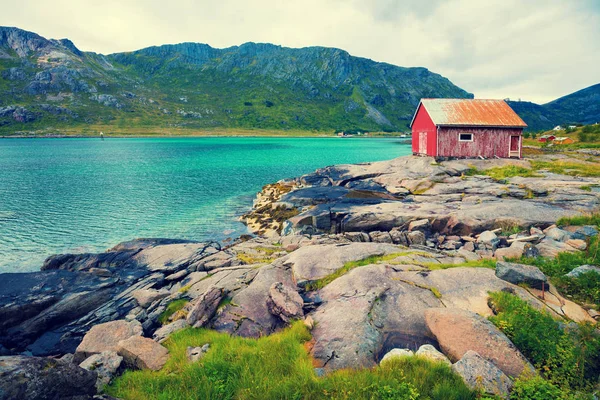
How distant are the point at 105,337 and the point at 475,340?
11393 millimetres

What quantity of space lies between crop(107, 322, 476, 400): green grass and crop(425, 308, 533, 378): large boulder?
1294 millimetres

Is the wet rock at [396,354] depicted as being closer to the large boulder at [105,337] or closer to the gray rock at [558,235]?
the large boulder at [105,337]

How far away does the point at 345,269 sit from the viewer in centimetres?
1398

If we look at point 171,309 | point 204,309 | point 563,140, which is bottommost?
point 171,309

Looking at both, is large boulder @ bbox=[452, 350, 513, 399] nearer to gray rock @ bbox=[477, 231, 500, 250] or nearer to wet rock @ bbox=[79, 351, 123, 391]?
wet rock @ bbox=[79, 351, 123, 391]

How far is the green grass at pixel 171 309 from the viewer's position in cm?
1253

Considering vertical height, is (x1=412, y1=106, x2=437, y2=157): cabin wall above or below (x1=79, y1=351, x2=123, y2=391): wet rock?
above

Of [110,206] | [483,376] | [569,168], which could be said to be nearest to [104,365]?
[483,376]

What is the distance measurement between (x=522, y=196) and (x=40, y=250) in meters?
41.5

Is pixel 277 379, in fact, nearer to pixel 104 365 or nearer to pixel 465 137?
pixel 104 365

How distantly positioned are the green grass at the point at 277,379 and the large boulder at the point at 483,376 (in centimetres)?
22

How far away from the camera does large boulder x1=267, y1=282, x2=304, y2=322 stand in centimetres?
1040

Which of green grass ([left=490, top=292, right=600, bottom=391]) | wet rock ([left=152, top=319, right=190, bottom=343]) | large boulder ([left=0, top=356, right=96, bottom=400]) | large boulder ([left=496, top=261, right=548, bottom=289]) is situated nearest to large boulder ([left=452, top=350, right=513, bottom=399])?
green grass ([left=490, top=292, right=600, bottom=391])

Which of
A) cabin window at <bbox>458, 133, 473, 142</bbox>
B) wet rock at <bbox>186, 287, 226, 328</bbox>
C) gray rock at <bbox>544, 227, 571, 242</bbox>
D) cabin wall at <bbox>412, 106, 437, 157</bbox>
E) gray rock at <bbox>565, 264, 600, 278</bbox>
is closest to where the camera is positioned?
gray rock at <bbox>565, 264, 600, 278</bbox>
